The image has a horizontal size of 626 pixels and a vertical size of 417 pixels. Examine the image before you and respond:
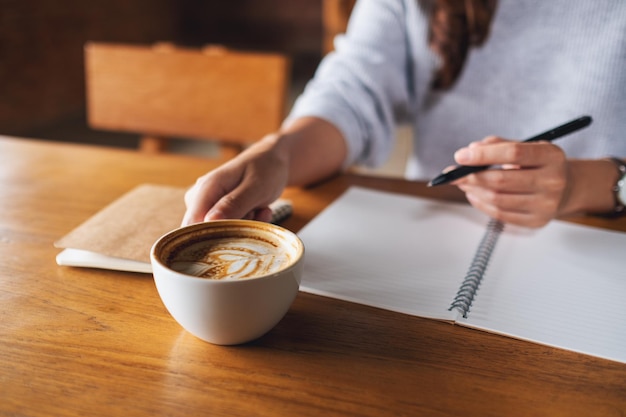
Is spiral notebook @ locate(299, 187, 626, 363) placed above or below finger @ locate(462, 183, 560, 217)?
below

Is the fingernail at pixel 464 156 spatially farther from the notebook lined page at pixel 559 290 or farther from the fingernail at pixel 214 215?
the fingernail at pixel 214 215

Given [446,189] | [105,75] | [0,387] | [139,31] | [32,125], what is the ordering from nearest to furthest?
[0,387]
[446,189]
[105,75]
[32,125]
[139,31]

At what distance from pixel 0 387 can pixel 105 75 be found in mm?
972

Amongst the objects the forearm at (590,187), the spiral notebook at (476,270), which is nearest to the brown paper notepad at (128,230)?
the spiral notebook at (476,270)

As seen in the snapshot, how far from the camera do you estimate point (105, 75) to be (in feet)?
4.06

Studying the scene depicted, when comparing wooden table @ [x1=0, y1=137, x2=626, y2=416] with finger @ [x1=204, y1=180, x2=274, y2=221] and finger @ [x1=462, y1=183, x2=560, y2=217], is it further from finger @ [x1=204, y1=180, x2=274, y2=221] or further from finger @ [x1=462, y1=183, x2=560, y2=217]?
finger @ [x1=462, y1=183, x2=560, y2=217]

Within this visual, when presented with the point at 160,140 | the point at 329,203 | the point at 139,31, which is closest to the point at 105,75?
the point at 160,140

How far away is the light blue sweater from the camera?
3.19 feet

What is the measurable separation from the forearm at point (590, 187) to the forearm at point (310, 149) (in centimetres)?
34

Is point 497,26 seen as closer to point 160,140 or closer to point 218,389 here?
point 160,140

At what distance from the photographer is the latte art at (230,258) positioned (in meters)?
0.43

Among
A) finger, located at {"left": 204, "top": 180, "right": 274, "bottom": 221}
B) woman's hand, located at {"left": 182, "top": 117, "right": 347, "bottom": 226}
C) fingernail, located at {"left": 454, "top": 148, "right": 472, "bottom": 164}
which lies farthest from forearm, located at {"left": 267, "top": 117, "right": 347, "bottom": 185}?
fingernail, located at {"left": 454, "top": 148, "right": 472, "bottom": 164}

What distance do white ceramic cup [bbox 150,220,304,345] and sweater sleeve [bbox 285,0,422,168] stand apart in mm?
484

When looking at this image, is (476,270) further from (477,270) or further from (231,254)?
(231,254)
